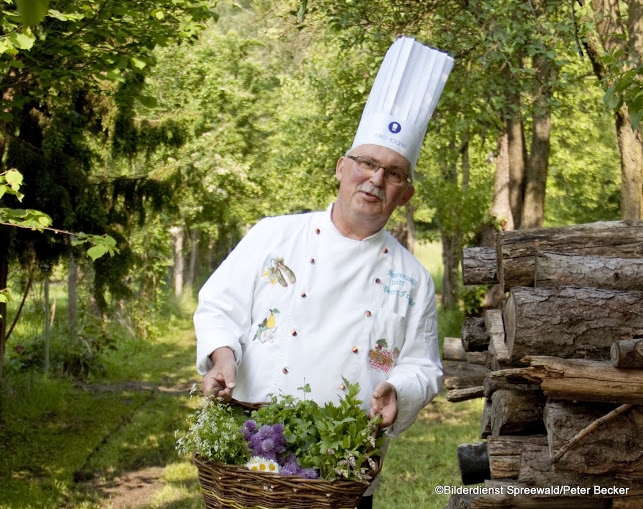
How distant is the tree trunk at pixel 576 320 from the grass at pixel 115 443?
3793 millimetres

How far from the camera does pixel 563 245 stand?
3660mm

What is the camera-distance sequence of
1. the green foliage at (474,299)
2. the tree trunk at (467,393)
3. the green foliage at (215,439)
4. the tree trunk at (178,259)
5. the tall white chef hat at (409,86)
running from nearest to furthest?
1. the green foliage at (215,439)
2. the tall white chef hat at (409,86)
3. the tree trunk at (467,393)
4. the green foliage at (474,299)
5. the tree trunk at (178,259)

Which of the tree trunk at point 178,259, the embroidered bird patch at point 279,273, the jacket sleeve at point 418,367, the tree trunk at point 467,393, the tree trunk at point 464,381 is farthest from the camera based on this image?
the tree trunk at point 178,259

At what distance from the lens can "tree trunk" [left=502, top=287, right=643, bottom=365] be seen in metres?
3.22

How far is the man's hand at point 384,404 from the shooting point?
9.32 ft

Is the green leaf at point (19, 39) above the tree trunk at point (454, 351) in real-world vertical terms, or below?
above

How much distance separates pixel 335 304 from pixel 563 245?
102 cm

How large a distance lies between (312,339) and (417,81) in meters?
1.23

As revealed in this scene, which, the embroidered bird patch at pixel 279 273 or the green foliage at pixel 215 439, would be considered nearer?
the green foliage at pixel 215 439

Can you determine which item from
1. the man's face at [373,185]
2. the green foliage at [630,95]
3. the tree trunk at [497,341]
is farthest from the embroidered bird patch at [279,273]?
the green foliage at [630,95]

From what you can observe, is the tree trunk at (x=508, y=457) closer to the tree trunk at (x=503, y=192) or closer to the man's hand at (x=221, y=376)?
the man's hand at (x=221, y=376)

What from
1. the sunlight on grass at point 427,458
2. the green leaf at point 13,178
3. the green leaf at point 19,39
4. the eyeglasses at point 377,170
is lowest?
the sunlight on grass at point 427,458

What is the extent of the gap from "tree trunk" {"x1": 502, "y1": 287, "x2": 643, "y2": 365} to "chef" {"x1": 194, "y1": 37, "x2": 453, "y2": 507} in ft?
1.10

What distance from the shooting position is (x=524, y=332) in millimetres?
3250
